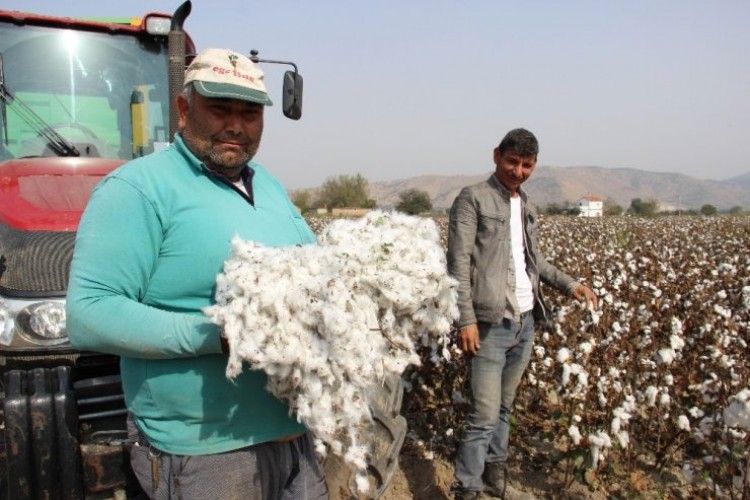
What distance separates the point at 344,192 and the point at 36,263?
85447mm

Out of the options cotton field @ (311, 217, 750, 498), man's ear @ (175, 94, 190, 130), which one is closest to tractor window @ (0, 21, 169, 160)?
man's ear @ (175, 94, 190, 130)

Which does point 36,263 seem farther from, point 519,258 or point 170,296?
point 519,258

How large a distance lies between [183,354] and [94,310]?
25 cm

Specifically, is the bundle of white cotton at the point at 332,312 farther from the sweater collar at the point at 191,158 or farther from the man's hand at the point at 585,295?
the man's hand at the point at 585,295

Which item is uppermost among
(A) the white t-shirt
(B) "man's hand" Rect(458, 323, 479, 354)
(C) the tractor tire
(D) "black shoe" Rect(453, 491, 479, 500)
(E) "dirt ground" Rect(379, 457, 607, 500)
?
(A) the white t-shirt

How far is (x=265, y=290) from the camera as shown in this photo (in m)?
1.51

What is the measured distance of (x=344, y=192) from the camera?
87.9 meters

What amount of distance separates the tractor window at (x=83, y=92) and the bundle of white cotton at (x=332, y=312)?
283cm

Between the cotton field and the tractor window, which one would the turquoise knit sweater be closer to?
the cotton field

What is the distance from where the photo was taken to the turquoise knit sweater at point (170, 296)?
1602mm

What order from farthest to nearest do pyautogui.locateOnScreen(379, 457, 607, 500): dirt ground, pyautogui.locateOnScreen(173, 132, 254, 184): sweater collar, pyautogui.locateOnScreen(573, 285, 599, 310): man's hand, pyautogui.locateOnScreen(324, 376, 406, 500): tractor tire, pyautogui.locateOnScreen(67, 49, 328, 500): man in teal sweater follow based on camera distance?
pyautogui.locateOnScreen(379, 457, 607, 500): dirt ground, pyautogui.locateOnScreen(573, 285, 599, 310): man's hand, pyautogui.locateOnScreen(324, 376, 406, 500): tractor tire, pyautogui.locateOnScreen(173, 132, 254, 184): sweater collar, pyautogui.locateOnScreen(67, 49, 328, 500): man in teal sweater

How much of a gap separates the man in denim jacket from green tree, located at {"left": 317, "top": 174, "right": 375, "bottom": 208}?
7964cm

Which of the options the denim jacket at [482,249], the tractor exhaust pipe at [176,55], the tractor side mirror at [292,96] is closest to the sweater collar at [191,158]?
the tractor side mirror at [292,96]

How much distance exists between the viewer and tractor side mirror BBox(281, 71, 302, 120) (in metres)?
3.41
